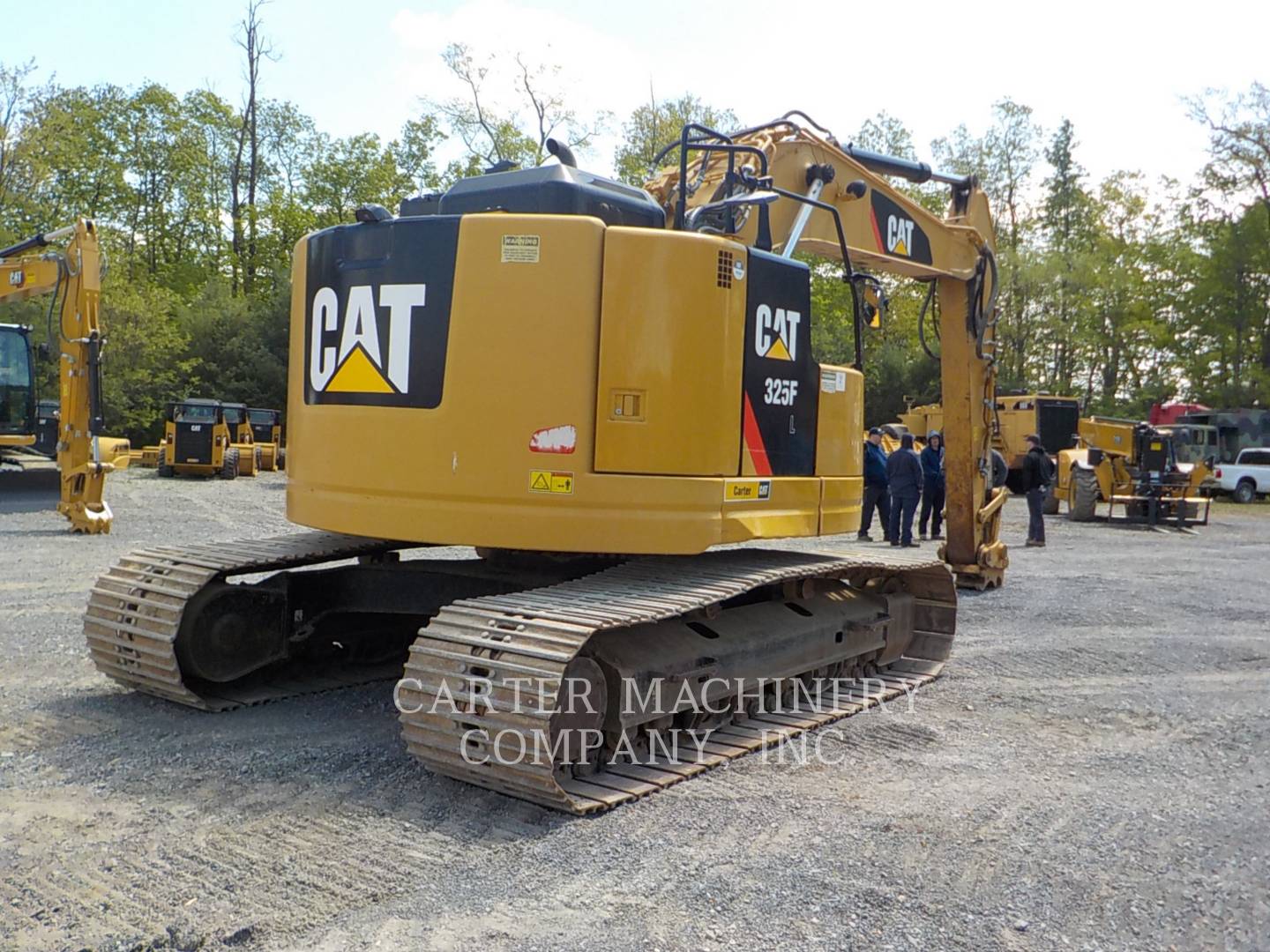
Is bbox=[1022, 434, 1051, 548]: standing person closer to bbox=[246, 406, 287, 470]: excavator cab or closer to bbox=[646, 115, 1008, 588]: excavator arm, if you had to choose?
bbox=[646, 115, 1008, 588]: excavator arm

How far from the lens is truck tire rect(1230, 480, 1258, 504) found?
29156mm

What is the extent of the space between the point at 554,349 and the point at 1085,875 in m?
3.02

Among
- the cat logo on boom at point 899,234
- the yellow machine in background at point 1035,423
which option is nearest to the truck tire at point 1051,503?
the yellow machine in background at point 1035,423

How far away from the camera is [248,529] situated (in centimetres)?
1510

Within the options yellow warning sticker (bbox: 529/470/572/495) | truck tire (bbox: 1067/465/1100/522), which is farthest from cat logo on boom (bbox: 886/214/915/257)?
truck tire (bbox: 1067/465/1100/522)

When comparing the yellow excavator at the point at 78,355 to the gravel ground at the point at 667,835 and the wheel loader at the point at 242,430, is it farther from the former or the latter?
the wheel loader at the point at 242,430

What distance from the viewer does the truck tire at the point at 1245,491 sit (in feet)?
95.7

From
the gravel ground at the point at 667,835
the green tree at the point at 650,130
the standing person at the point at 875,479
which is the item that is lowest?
the gravel ground at the point at 667,835

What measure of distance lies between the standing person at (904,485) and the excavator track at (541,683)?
9.65 m

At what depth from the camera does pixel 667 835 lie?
165 inches

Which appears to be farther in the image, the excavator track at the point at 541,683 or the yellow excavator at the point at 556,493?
→ the yellow excavator at the point at 556,493

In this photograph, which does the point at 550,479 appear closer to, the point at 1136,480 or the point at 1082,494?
the point at 1082,494

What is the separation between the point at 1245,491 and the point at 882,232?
25.4m

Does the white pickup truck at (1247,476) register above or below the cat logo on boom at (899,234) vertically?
below
